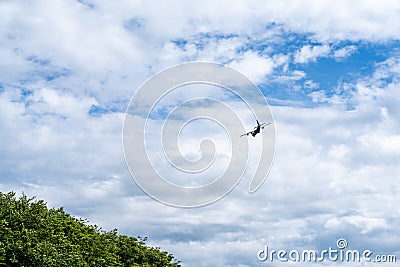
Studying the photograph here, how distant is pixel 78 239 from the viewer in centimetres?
5750

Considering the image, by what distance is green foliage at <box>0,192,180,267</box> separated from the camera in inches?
1818

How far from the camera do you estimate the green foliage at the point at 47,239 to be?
46188 millimetres

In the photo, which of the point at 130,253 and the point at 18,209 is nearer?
the point at 18,209

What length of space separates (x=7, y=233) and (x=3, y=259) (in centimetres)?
289

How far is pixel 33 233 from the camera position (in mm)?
48125

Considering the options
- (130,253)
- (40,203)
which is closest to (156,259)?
(130,253)

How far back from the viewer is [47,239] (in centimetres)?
5022

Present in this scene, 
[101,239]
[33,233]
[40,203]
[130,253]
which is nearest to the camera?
[33,233]

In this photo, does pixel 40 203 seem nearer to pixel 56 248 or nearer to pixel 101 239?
pixel 56 248

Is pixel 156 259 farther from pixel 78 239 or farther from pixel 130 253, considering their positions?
pixel 78 239

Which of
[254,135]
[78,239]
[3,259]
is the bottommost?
[3,259]

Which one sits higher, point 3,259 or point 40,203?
point 40,203

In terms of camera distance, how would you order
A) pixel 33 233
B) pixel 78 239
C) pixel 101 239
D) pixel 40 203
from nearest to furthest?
pixel 33 233, pixel 40 203, pixel 78 239, pixel 101 239

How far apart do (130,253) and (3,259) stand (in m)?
25.1
